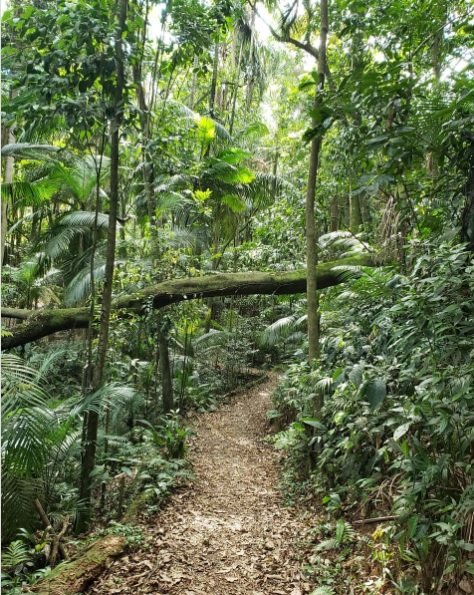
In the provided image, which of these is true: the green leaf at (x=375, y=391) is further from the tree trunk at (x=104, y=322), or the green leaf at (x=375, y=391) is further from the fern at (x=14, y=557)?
the fern at (x=14, y=557)

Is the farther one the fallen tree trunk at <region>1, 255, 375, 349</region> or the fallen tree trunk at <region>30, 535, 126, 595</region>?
the fallen tree trunk at <region>1, 255, 375, 349</region>

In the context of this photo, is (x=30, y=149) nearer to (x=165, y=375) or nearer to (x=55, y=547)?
(x=165, y=375)

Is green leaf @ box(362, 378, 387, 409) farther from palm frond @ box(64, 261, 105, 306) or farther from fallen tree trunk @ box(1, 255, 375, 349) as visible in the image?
palm frond @ box(64, 261, 105, 306)

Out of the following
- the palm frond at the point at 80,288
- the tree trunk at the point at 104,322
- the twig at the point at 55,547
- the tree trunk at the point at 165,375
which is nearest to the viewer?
the twig at the point at 55,547

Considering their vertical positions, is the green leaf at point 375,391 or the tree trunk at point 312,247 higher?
the tree trunk at point 312,247

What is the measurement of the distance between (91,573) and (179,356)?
719cm

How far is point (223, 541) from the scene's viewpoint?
4242 mm

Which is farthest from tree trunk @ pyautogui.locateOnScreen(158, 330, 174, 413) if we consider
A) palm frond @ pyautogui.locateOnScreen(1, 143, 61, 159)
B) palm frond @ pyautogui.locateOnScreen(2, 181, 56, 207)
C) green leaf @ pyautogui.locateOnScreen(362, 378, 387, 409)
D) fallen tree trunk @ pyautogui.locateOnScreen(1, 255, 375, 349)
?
green leaf @ pyautogui.locateOnScreen(362, 378, 387, 409)

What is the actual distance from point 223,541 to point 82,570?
1362 millimetres

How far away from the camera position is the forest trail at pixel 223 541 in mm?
3479

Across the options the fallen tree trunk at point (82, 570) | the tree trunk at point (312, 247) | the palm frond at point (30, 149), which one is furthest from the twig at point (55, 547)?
the palm frond at point (30, 149)

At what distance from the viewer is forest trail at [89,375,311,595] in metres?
3.48

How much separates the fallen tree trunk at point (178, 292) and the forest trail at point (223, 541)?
2.43m

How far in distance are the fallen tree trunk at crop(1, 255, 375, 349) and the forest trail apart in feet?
7.99
